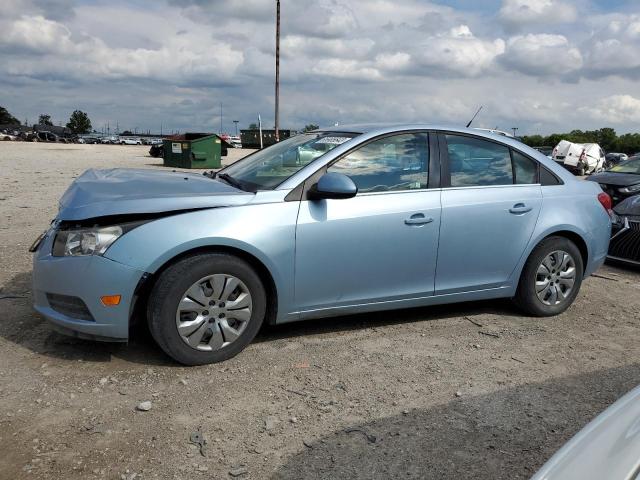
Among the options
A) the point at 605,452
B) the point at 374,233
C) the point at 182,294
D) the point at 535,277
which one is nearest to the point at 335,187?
the point at 374,233

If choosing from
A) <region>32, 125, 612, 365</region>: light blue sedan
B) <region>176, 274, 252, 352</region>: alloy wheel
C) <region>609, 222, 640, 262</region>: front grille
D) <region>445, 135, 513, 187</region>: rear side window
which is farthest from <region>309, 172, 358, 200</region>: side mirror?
<region>609, 222, 640, 262</region>: front grille

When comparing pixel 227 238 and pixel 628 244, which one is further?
pixel 628 244

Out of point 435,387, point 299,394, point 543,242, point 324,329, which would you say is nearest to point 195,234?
point 299,394

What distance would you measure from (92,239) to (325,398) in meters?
1.70

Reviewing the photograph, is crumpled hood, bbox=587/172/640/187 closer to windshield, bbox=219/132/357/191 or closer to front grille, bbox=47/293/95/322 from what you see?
windshield, bbox=219/132/357/191

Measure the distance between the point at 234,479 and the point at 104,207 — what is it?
71.6 inches

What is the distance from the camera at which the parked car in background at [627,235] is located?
284 inches

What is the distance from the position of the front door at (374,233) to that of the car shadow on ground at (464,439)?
3.47 feet

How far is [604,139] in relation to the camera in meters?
89.4

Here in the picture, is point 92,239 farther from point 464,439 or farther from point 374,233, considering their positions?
point 464,439

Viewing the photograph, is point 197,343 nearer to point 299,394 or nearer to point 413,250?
point 299,394

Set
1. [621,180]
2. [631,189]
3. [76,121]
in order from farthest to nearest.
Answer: [76,121]
[621,180]
[631,189]

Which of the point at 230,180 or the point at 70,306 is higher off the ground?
the point at 230,180

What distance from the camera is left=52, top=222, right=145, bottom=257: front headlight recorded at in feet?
11.9
